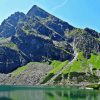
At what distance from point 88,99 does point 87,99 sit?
0.44 metres

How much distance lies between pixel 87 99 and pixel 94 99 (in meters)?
3.08

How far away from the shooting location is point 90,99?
118m

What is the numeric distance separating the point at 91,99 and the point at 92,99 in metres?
0.45

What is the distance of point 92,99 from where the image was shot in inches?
4601

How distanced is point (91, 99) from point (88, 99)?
56.5 inches

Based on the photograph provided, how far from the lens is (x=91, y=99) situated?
11706 cm

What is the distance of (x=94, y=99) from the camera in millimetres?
117188

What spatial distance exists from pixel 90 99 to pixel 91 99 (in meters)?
0.63

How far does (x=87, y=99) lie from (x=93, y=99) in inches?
104

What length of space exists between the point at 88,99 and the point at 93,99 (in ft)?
7.21

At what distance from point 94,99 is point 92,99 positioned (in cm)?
99

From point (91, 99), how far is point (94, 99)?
4.43ft
